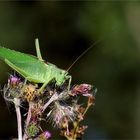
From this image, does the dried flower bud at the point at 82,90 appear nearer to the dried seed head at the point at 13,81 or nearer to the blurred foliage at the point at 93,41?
the dried seed head at the point at 13,81

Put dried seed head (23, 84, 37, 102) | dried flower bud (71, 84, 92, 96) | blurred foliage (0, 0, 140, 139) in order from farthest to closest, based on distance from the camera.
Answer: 1. blurred foliage (0, 0, 140, 139)
2. dried flower bud (71, 84, 92, 96)
3. dried seed head (23, 84, 37, 102)

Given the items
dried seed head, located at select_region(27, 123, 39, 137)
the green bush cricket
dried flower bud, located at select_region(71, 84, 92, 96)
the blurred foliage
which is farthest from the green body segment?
the blurred foliage

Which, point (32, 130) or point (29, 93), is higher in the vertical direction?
point (29, 93)

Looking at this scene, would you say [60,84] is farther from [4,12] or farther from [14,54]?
[4,12]

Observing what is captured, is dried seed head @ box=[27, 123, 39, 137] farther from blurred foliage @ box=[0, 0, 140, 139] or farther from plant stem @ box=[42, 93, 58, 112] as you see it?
blurred foliage @ box=[0, 0, 140, 139]

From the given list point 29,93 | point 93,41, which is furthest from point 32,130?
point 93,41

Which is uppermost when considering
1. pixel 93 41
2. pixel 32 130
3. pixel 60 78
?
pixel 93 41

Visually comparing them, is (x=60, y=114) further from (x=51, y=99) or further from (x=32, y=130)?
(x=32, y=130)
